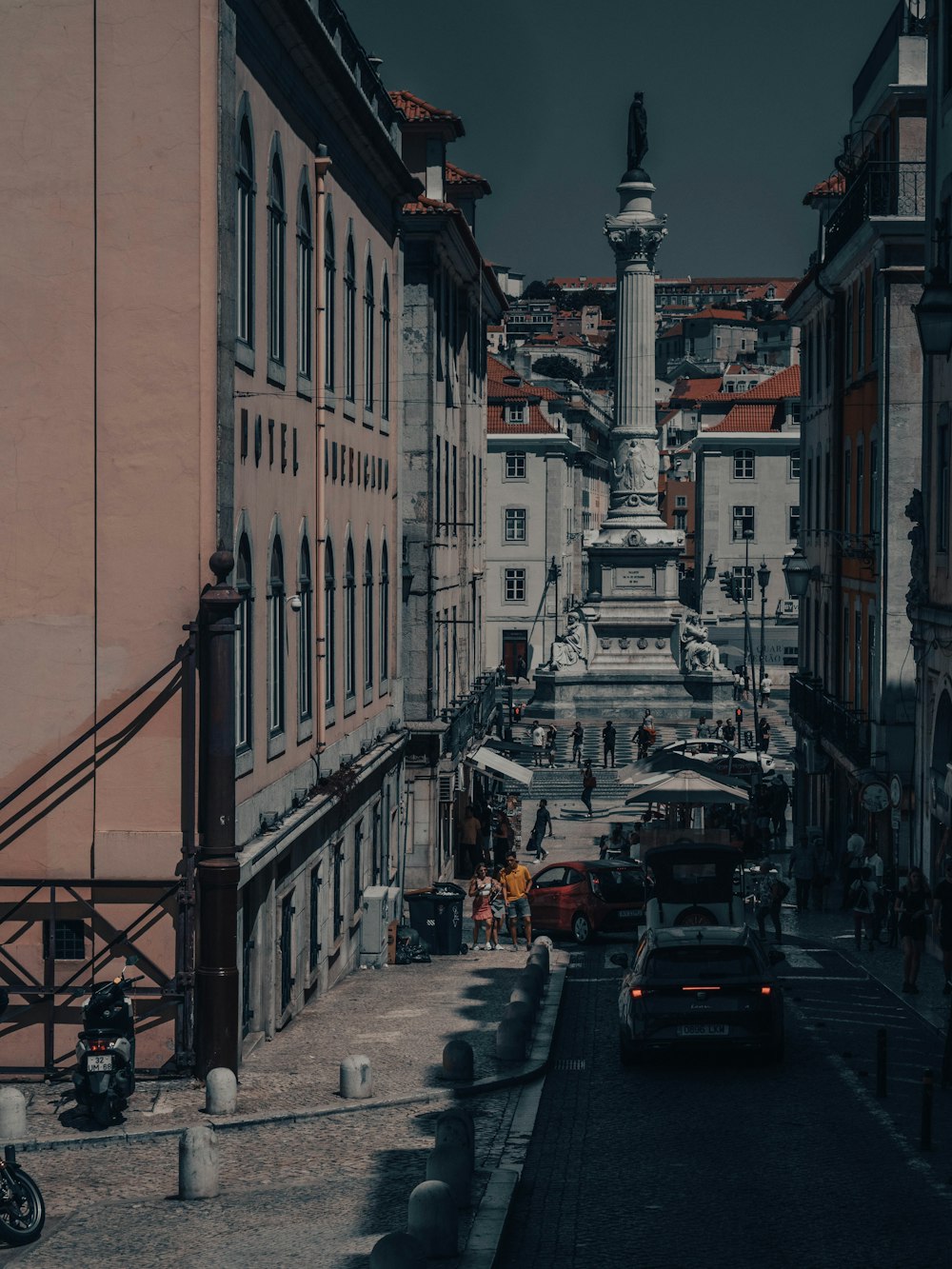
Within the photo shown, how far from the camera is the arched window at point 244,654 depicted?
20.9m

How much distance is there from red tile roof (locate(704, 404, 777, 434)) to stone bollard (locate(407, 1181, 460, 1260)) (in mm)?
111709

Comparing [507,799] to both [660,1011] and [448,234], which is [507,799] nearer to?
[448,234]

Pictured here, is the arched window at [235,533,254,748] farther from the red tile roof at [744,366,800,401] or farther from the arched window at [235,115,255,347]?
the red tile roof at [744,366,800,401]

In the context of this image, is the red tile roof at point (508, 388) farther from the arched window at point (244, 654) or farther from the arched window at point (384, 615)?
the arched window at point (244, 654)

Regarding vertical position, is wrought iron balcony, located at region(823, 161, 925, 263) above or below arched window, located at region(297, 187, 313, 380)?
above

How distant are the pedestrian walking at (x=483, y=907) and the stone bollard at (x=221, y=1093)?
1463 centimetres

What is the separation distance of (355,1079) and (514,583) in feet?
315

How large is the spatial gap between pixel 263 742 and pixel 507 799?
31909mm

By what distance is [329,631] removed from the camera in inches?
1075

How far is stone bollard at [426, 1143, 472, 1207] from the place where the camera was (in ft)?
46.8

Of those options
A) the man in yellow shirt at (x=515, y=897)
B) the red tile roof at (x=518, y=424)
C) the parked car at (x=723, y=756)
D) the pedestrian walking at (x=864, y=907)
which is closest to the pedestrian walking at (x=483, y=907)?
the man in yellow shirt at (x=515, y=897)

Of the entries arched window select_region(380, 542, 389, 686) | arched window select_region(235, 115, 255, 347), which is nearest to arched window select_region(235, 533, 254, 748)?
arched window select_region(235, 115, 255, 347)

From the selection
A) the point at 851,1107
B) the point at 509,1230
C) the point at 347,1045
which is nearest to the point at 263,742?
the point at 347,1045

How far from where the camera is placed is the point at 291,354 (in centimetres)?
2383
